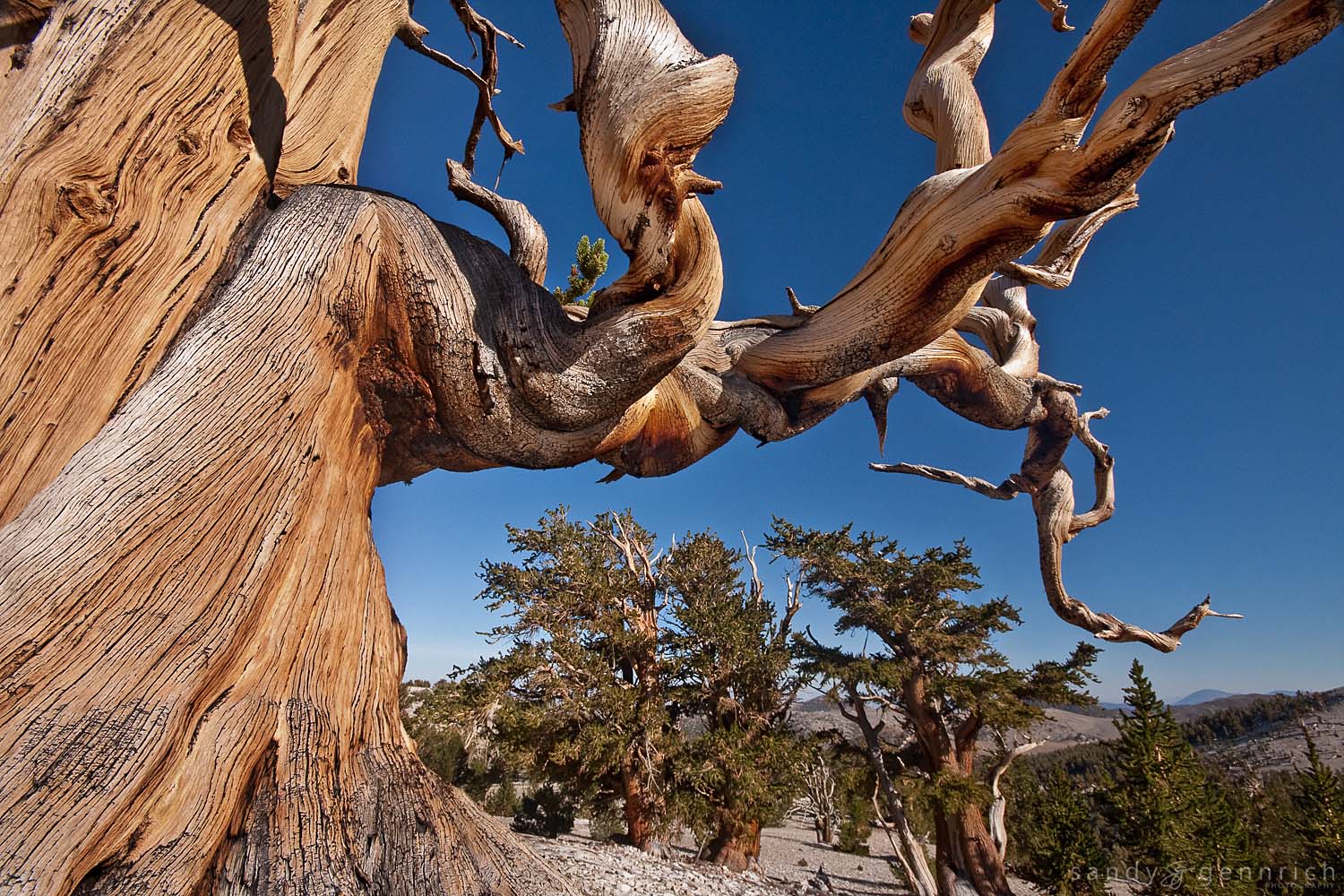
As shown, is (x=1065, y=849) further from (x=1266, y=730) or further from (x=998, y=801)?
(x=1266, y=730)

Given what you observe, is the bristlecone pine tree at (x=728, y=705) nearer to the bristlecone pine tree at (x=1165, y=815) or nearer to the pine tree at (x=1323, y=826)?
the bristlecone pine tree at (x=1165, y=815)

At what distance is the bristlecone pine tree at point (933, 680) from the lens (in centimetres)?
1085

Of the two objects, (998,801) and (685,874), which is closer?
(685,874)

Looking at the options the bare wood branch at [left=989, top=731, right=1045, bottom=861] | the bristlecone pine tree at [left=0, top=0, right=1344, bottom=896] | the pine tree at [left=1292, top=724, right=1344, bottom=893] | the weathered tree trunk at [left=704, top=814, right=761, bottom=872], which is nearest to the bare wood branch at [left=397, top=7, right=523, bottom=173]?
the bristlecone pine tree at [left=0, top=0, right=1344, bottom=896]

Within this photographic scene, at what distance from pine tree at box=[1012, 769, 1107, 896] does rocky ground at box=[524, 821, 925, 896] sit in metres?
3.50

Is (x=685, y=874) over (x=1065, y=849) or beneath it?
over

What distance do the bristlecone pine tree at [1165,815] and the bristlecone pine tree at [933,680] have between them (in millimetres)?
1132

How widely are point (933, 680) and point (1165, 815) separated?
3894mm

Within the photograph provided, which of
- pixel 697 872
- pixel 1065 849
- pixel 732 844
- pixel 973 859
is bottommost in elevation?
pixel 973 859

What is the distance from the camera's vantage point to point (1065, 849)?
9.94 meters

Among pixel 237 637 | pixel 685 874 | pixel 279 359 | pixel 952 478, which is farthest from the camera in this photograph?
pixel 685 874

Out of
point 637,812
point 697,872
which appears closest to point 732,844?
point 637,812

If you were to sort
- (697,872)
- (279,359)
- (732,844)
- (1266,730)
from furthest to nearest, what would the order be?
1. (1266,730)
2. (732,844)
3. (697,872)
4. (279,359)

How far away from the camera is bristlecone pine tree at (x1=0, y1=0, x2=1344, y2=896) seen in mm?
1091
